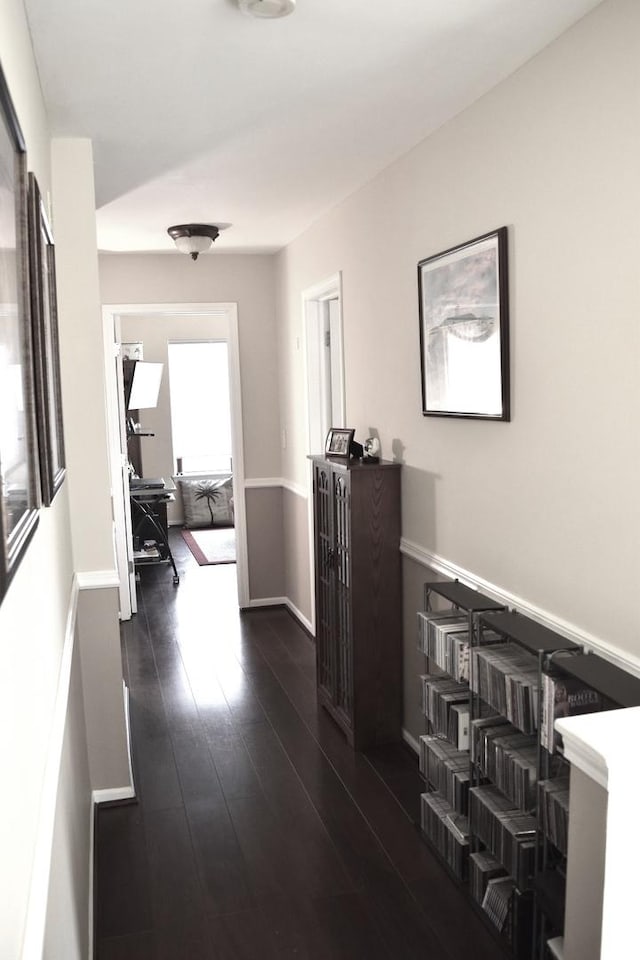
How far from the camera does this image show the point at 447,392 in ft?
10.1

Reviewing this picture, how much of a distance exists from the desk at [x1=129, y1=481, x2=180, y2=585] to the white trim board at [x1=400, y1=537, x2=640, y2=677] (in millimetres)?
4066

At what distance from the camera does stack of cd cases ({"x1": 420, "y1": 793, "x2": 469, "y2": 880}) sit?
2.68m

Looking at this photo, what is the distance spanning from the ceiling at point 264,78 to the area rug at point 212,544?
4.40 meters

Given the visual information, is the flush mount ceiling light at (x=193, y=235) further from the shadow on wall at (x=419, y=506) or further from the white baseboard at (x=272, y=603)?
the white baseboard at (x=272, y=603)

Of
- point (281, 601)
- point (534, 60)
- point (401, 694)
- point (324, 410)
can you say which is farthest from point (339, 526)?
point (281, 601)

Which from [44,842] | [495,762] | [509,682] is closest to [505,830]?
[495,762]

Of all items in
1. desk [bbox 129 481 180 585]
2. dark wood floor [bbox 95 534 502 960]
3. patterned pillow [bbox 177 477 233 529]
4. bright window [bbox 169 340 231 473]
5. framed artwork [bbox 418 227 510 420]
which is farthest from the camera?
bright window [bbox 169 340 231 473]

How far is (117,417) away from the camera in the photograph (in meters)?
5.78

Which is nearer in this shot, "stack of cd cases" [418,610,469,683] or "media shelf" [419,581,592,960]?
"media shelf" [419,581,592,960]

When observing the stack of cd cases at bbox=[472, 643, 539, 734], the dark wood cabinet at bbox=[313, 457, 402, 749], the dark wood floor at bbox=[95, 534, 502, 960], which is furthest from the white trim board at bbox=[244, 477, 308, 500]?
the stack of cd cases at bbox=[472, 643, 539, 734]

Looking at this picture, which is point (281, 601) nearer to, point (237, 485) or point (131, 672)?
point (237, 485)

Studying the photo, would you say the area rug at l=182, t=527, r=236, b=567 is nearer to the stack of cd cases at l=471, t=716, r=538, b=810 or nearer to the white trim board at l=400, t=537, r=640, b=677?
the white trim board at l=400, t=537, r=640, b=677

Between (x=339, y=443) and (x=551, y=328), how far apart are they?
1654 mm

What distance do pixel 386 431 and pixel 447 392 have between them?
0.78 metres
